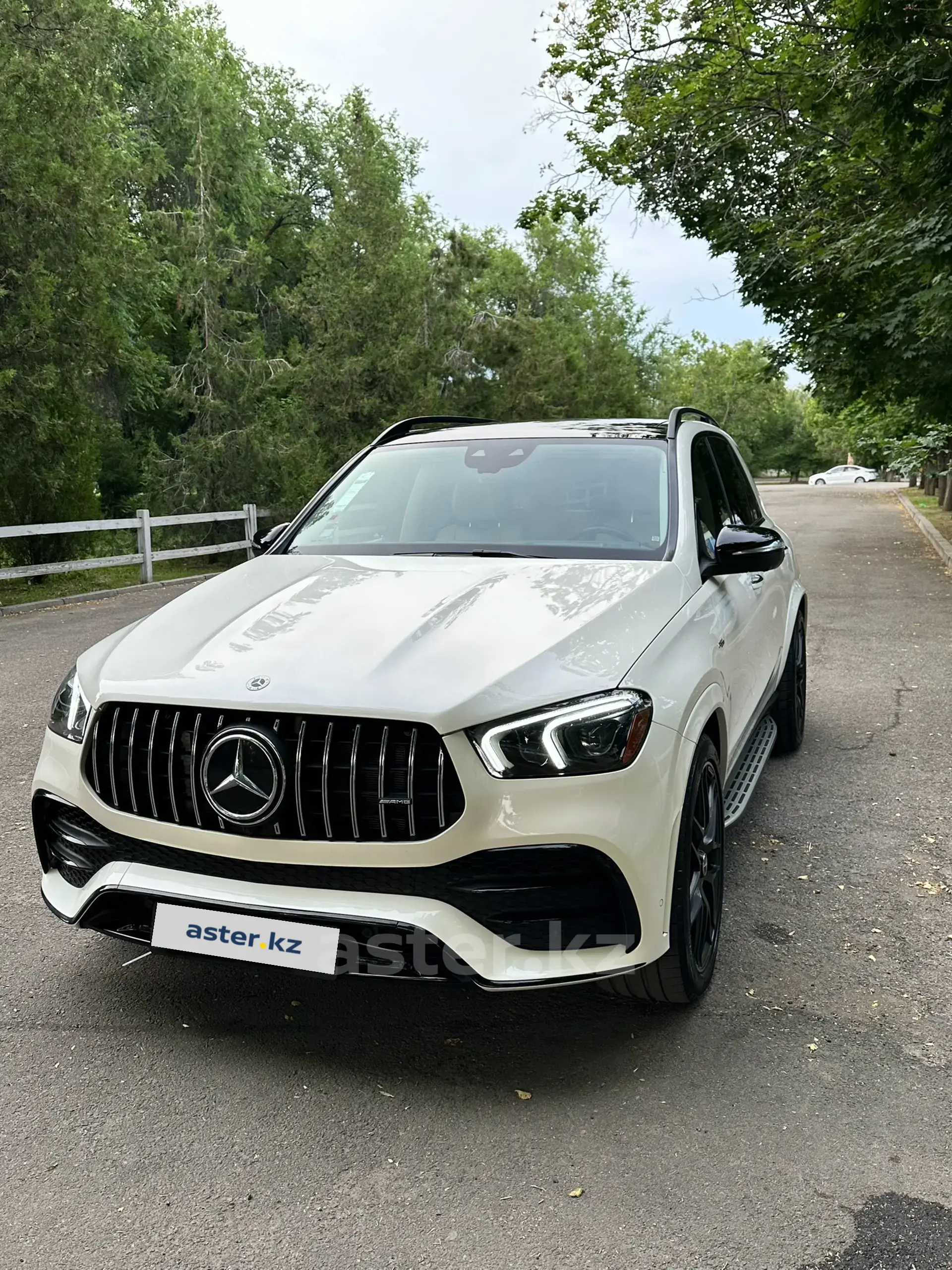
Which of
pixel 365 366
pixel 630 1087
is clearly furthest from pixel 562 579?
pixel 365 366

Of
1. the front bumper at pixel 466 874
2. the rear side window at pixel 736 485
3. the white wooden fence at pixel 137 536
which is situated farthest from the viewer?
the white wooden fence at pixel 137 536

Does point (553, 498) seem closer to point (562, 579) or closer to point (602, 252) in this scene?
point (562, 579)

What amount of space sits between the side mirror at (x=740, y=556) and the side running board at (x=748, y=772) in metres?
0.79

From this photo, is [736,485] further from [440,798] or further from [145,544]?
[145,544]

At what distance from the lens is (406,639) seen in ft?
9.75

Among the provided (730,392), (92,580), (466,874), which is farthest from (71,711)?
(730,392)

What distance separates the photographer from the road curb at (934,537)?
1677 centimetres

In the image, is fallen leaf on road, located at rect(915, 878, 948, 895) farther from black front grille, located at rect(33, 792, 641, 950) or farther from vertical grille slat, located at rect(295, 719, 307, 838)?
vertical grille slat, located at rect(295, 719, 307, 838)

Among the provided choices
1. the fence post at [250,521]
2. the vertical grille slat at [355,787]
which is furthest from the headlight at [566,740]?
the fence post at [250,521]

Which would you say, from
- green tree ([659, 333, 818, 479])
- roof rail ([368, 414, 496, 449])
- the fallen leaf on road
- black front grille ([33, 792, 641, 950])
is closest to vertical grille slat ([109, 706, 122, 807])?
black front grille ([33, 792, 641, 950])

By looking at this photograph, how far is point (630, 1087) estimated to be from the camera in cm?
282

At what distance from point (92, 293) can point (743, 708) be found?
13922 millimetres

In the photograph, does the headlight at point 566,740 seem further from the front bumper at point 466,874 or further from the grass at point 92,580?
the grass at point 92,580

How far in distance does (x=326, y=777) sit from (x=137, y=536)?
15120mm
